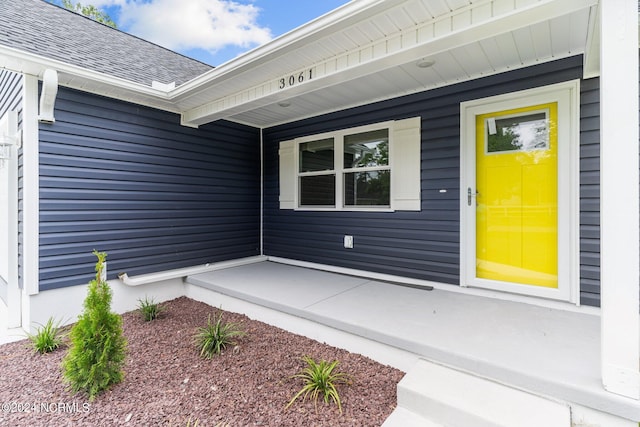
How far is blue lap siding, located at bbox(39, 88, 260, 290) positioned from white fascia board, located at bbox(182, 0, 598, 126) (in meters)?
1.33

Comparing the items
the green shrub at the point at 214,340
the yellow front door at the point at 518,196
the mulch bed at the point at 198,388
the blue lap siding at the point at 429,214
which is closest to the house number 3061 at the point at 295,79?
the blue lap siding at the point at 429,214

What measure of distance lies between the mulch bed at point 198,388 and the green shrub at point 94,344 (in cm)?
10

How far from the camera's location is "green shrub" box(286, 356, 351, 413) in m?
2.03

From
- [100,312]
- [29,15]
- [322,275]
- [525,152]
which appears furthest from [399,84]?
[29,15]

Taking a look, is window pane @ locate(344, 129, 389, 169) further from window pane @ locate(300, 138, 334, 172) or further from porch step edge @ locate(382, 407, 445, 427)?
porch step edge @ locate(382, 407, 445, 427)

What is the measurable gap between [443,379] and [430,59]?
2.70 m

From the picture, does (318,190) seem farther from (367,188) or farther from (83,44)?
(83,44)

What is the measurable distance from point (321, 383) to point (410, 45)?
2509 mm

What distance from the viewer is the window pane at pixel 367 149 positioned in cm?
408

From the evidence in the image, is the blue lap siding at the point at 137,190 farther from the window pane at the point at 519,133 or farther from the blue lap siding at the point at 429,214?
the window pane at the point at 519,133

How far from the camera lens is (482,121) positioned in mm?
3350

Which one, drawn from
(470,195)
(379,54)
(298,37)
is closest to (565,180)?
(470,195)

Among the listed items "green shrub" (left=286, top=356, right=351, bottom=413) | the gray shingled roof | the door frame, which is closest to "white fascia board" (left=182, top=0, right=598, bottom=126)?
the door frame

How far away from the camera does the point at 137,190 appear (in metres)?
3.89
